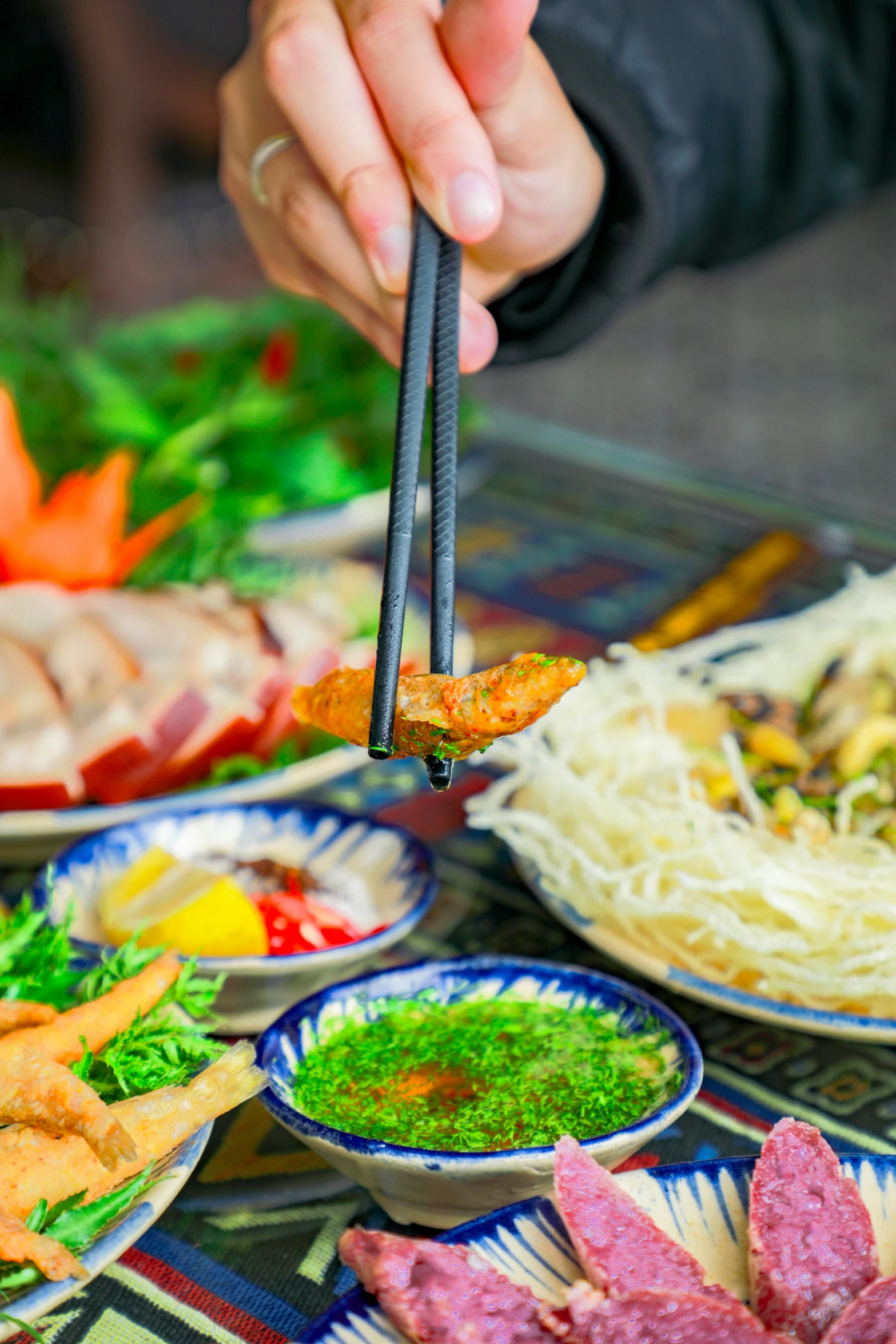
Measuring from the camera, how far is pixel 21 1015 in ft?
3.69

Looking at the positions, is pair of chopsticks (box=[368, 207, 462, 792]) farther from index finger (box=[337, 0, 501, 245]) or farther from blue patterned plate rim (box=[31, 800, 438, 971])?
blue patterned plate rim (box=[31, 800, 438, 971])

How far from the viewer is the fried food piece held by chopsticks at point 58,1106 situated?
94 centimetres

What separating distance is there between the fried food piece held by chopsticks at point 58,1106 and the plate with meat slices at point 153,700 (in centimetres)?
66

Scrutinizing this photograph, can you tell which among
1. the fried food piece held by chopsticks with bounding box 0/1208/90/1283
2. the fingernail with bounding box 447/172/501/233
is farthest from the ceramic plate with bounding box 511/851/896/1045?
the fingernail with bounding box 447/172/501/233

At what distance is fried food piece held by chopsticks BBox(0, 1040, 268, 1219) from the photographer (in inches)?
36.8

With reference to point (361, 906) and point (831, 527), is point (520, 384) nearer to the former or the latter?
point (831, 527)

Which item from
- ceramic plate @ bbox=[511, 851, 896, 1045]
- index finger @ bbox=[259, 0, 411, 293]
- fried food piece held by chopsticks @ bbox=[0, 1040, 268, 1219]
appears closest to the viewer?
fried food piece held by chopsticks @ bbox=[0, 1040, 268, 1219]

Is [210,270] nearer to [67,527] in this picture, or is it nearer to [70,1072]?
[67,527]

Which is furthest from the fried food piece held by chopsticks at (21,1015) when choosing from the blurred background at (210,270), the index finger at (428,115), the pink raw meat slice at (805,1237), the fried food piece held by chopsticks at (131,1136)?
the blurred background at (210,270)

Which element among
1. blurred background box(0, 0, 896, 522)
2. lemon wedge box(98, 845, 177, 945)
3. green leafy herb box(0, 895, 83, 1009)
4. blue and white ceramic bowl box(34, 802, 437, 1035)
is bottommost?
blurred background box(0, 0, 896, 522)

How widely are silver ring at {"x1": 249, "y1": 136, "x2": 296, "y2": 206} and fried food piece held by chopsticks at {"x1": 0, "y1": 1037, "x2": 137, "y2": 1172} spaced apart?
4.12 ft

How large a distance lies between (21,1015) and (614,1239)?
1.87ft

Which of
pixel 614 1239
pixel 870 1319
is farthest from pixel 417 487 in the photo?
pixel 870 1319

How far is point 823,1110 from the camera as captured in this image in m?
1.27
